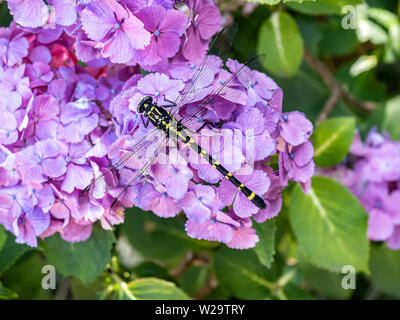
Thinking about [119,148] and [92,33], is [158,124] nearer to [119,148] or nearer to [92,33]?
[119,148]

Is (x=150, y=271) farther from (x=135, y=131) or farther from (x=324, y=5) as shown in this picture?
(x=324, y=5)

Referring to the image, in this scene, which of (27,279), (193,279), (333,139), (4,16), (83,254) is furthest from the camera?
(193,279)

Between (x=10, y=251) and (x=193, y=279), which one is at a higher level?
(x=10, y=251)

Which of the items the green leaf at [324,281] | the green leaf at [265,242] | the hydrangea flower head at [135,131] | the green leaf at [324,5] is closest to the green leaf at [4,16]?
the hydrangea flower head at [135,131]

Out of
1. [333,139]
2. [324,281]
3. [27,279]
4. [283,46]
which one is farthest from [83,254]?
[324,281]

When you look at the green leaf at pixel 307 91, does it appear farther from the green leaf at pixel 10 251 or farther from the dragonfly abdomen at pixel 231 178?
the green leaf at pixel 10 251

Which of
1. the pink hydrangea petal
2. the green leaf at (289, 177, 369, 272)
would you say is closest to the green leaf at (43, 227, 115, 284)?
the pink hydrangea petal
